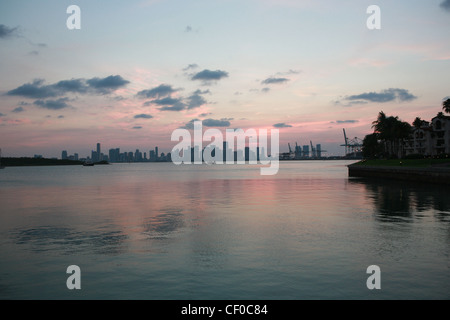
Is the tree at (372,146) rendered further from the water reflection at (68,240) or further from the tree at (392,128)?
the water reflection at (68,240)

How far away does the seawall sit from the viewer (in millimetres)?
54344

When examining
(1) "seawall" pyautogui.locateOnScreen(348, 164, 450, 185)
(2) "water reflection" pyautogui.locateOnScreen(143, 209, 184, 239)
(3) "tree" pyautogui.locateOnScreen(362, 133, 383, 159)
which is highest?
(3) "tree" pyautogui.locateOnScreen(362, 133, 383, 159)

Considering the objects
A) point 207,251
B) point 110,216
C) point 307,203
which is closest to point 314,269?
point 207,251

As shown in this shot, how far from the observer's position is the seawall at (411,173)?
2140 inches

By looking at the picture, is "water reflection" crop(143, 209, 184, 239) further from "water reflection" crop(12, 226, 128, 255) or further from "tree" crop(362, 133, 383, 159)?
"tree" crop(362, 133, 383, 159)

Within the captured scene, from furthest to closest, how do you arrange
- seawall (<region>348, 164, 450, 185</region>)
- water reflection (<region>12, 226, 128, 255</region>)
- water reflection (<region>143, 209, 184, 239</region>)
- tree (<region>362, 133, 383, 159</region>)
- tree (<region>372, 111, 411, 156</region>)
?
1. tree (<region>362, 133, 383, 159</region>)
2. tree (<region>372, 111, 411, 156</region>)
3. seawall (<region>348, 164, 450, 185</region>)
4. water reflection (<region>143, 209, 184, 239</region>)
5. water reflection (<region>12, 226, 128, 255</region>)

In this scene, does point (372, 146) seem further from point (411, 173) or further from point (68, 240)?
point (68, 240)

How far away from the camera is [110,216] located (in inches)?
1089

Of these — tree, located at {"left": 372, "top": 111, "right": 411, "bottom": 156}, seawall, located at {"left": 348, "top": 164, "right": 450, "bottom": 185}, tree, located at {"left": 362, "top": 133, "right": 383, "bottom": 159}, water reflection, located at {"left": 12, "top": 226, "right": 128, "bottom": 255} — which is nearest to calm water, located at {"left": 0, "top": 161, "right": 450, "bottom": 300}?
water reflection, located at {"left": 12, "top": 226, "right": 128, "bottom": 255}

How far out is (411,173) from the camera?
6400 centimetres

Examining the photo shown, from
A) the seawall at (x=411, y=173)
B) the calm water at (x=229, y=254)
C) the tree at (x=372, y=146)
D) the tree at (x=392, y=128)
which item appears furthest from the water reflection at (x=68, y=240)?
the tree at (x=372, y=146)

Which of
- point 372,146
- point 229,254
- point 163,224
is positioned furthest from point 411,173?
point 372,146
